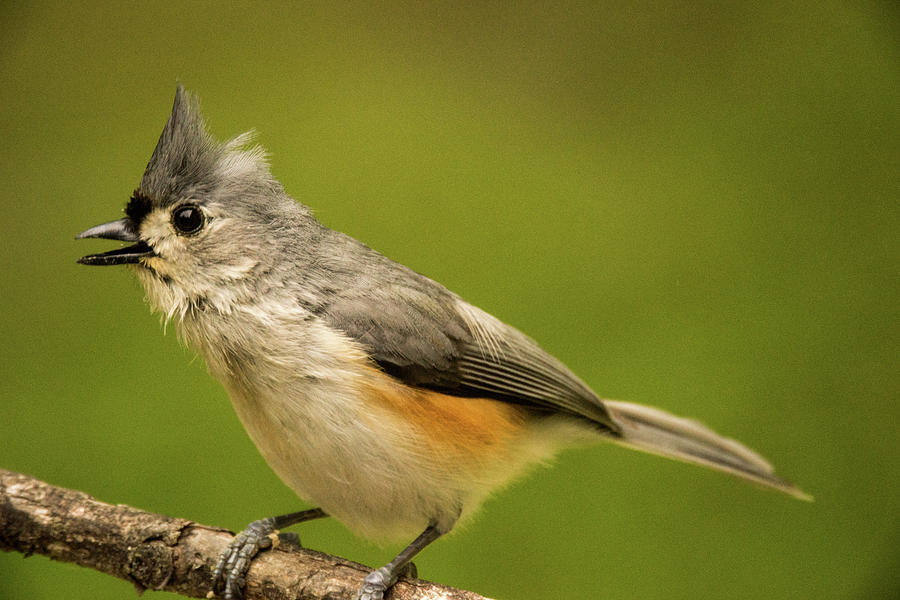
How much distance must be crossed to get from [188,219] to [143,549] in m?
0.79

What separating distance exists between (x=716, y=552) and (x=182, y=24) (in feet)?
9.41

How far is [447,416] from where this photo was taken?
5.84ft

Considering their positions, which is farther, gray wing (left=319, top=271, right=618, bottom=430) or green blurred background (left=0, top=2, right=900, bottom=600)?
green blurred background (left=0, top=2, right=900, bottom=600)

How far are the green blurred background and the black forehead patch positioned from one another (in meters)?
1.06

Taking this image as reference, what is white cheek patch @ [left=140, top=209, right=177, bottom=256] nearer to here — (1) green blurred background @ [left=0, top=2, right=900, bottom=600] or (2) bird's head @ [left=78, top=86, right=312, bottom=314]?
(2) bird's head @ [left=78, top=86, right=312, bottom=314]

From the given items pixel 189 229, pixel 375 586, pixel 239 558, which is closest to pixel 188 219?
pixel 189 229

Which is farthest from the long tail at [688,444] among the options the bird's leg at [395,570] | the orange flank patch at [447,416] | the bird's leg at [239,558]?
the bird's leg at [239,558]

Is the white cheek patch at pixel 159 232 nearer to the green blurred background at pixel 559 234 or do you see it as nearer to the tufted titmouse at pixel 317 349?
the tufted titmouse at pixel 317 349

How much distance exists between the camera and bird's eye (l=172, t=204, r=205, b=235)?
5.77ft

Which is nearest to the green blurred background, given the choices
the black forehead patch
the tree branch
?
the tree branch

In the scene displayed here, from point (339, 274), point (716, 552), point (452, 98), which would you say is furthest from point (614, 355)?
point (339, 274)

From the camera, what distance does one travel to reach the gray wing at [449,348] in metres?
1.77

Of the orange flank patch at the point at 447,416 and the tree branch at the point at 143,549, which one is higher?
the orange flank patch at the point at 447,416

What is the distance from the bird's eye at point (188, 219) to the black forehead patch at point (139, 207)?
65mm
